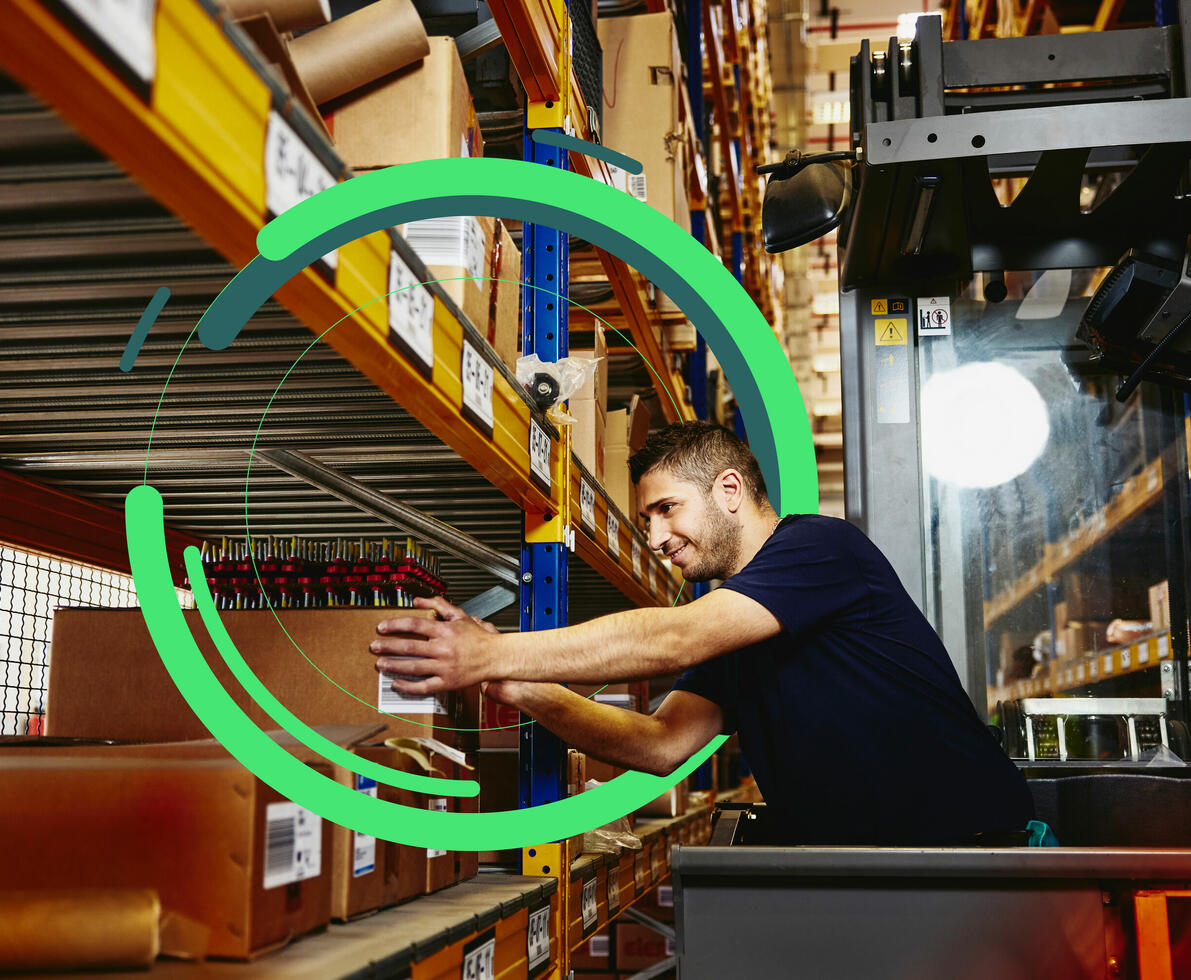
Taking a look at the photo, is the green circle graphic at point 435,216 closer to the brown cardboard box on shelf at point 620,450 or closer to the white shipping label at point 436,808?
the white shipping label at point 436,808

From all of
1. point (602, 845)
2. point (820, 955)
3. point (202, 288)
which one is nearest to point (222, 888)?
point (202, 288)

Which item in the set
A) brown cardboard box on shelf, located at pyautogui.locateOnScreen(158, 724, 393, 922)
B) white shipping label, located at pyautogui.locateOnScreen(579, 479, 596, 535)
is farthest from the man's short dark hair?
brown cardboard box on shelf, located at pyautogui.locateOnScreen(158, 724, 393, 922)

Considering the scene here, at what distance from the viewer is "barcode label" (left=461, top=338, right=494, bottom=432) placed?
6.03ft

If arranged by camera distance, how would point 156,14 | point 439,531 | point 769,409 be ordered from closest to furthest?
point 156,14
point 769,409
point 439,531

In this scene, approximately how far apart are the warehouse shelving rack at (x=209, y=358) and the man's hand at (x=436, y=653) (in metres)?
0.33

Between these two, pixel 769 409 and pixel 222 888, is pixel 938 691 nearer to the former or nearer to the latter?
pixel 769 409

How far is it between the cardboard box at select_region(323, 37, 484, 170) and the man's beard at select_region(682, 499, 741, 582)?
1.27m

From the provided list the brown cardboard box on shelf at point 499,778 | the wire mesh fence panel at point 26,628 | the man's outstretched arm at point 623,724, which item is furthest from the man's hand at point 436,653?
the brown cardboard box on shelf at point 499,778

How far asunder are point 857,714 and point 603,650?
690 mm

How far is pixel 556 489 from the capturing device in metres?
2.67

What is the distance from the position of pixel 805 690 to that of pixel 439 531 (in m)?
1.09

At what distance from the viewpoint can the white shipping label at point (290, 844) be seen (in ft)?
4.37

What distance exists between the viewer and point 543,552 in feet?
8.89

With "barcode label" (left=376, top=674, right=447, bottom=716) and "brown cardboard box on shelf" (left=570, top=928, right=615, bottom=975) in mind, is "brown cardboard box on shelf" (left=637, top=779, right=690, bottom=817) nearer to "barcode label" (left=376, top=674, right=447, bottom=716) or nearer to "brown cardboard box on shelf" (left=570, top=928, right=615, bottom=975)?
"brown cardboard box on shelf" (left=570, top=928, right=615, bottom=975)
